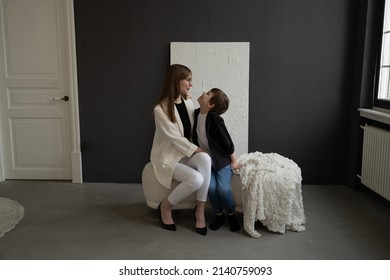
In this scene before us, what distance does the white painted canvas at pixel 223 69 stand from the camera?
155 inches

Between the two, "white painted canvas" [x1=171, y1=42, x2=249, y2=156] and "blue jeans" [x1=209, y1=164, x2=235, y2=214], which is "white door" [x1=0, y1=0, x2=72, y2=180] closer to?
"white painted canvas" [x1=171, y1=42, x2=249, y2=156]

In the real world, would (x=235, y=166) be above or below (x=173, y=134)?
below

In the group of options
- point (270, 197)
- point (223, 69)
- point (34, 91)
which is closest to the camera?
A: point (270, 197)

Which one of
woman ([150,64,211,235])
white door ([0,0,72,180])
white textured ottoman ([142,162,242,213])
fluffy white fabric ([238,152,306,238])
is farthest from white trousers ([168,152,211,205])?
white door ([0,0,72,180])

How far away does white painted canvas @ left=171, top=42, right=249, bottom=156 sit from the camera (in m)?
3.94

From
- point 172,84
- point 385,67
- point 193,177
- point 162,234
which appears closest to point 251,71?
point 385,67

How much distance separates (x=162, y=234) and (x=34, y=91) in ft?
7.08

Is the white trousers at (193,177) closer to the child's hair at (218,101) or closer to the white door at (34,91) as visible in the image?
the child's hair at (218,101)

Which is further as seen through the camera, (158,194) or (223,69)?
(223,69)

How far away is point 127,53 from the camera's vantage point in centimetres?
400

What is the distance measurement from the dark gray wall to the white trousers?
1229mm

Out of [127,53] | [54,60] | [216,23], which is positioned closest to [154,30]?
[127,53]

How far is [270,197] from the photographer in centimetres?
285

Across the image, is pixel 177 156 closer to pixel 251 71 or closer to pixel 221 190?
pixel 221 190
